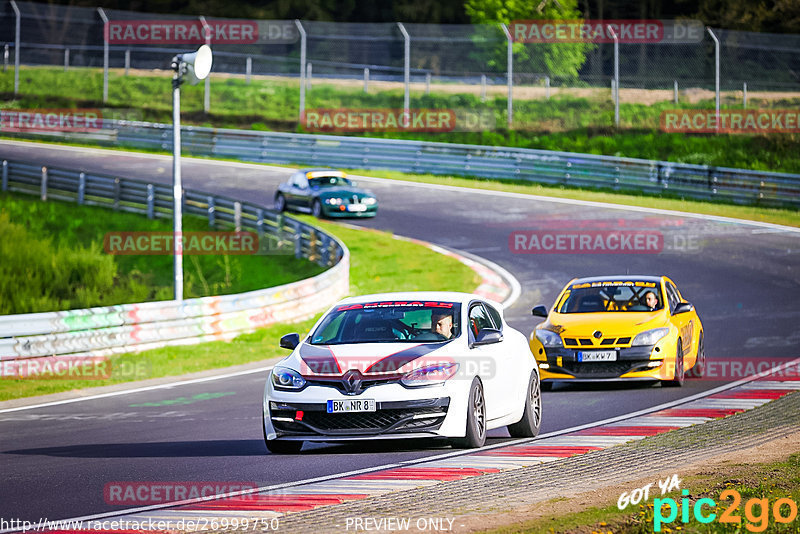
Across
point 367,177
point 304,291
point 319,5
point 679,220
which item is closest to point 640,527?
point 304,291

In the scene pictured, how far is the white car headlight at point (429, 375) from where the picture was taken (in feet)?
33.1

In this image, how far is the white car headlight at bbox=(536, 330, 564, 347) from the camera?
1511cm

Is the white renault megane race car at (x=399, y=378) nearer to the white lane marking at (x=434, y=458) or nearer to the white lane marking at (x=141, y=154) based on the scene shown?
the white lane marking at (x=434, y=458)

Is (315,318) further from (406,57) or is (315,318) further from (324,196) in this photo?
(406,57)

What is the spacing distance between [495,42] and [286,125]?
10694 millimetres

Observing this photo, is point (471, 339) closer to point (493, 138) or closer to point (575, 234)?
point (575, 234)

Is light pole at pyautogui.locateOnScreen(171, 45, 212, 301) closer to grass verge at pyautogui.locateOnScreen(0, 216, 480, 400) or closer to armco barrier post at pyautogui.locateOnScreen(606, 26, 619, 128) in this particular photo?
grass verge at pyautogui.locateOnScreen(0, 216, 480, 400)

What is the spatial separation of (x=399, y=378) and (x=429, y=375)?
0.26 meters

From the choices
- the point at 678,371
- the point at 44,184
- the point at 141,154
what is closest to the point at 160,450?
the point at 678,371

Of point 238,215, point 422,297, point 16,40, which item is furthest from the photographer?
point 16,40

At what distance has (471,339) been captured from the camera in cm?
1096

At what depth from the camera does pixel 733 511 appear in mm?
7406

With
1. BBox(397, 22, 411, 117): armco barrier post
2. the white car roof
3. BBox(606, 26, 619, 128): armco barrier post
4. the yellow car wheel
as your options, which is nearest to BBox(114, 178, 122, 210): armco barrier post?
BBox(397, 22, 411, 117): armco barrier post

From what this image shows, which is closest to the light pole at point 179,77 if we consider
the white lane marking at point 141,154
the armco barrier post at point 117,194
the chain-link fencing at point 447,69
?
the armco barrier post at point 117,194
